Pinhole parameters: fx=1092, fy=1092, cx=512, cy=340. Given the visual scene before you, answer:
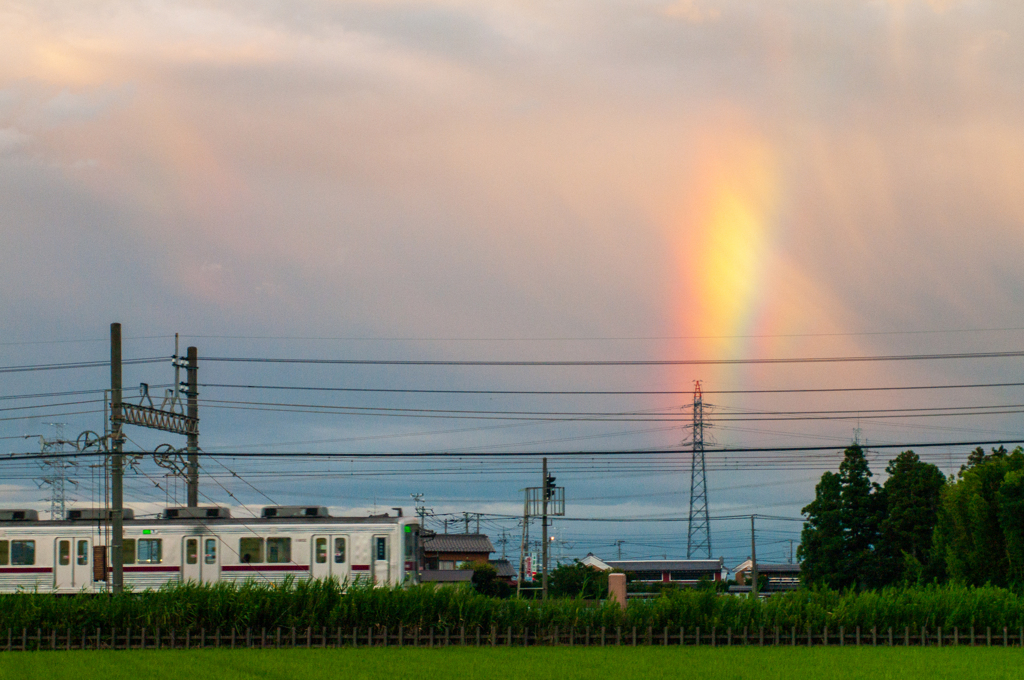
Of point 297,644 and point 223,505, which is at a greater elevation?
point 223,505

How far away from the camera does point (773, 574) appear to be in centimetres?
11512

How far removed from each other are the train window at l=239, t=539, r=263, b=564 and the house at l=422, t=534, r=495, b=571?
45591 mm

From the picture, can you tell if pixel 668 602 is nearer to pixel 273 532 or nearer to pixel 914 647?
pixel 914 647

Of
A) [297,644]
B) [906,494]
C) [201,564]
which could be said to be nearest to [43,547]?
[201,564]

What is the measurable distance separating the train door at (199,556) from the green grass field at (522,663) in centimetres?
1059

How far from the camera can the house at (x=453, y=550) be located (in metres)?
78.5

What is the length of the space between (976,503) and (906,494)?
9.90 meters

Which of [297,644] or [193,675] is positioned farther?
[297,644]

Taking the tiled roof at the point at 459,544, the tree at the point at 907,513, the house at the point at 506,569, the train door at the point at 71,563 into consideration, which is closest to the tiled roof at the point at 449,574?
the tiled roof at the point at 459,544

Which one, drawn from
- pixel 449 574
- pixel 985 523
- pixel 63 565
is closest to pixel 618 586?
pixel 63 565

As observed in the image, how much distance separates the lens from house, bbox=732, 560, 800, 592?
102m

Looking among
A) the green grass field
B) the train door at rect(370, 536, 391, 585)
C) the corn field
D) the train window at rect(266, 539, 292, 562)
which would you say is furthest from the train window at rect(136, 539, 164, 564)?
the green grass field

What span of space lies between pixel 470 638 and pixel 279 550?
1119 cm

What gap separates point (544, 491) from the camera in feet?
135
